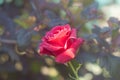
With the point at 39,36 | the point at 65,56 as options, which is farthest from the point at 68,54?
the point at 39,36

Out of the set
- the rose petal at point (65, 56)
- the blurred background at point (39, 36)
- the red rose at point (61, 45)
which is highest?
the red rose at point (61, 45)

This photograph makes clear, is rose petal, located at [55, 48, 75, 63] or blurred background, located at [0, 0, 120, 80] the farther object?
blurred background, located at [0, 0, 120, 80]

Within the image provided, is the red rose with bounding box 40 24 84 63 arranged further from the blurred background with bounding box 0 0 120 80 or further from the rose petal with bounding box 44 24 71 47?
the blurred background with bounding box 0 0 120 80

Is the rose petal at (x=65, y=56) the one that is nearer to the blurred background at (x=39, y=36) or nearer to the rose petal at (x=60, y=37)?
the rose petal at (x=60, y=37)

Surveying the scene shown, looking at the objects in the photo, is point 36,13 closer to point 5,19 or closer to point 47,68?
point 5,19

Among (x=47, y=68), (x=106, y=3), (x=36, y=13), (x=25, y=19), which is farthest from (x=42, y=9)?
(x=106, y=3)

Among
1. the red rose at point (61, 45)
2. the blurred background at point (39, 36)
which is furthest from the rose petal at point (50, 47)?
→ the blurred background at point (39, 36)

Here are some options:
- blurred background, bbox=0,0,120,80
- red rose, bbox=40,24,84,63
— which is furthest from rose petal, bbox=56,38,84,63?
blurred background, bbox=0,0,120,80
